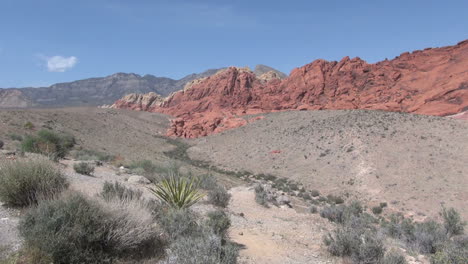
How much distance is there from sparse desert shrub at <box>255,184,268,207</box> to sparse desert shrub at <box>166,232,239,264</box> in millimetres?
7766

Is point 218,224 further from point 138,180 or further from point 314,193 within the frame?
point 314,193

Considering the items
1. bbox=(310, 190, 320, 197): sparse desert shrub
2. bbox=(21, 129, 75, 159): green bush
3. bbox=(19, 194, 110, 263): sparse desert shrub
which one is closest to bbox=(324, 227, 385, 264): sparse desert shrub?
bbox=(19, 194, 110, 263): sparse desert shrub

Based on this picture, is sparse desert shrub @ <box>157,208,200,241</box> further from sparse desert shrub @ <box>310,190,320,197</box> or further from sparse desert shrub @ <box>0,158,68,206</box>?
sparse desert shrub @ <box>310,190,320,197</box>

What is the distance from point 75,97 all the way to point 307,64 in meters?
151

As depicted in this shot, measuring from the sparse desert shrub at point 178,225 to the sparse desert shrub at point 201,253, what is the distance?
72 centimetres

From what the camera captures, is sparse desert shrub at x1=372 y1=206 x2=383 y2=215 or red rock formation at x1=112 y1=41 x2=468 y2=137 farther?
red rock formation at x1=112 y1=41 x2=468 y2=137

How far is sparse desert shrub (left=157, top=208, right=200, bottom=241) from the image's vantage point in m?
5.04

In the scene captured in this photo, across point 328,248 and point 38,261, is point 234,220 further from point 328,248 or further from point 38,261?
point 38,261

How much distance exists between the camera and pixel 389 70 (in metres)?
62.5

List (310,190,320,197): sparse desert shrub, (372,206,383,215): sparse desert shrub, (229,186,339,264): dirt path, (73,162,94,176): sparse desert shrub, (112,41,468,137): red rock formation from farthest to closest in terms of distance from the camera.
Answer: (112,41,468,137): red rock formation, (310,190,320,197): sparse desert shrub, (372,206,383,215): sparse desert shrub, (73,162,94,176): sparse desert shrub, (229,186,339,264): dirt path

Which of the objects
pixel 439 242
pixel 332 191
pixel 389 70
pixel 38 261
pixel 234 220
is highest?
pixel 389 70

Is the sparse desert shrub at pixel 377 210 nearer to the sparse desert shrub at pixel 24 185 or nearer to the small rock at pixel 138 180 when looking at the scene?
the small rock at pixel 138 180

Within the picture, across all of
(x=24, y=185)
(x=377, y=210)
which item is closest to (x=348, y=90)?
(x=377, y=210)

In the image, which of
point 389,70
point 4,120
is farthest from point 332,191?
point 389,70
